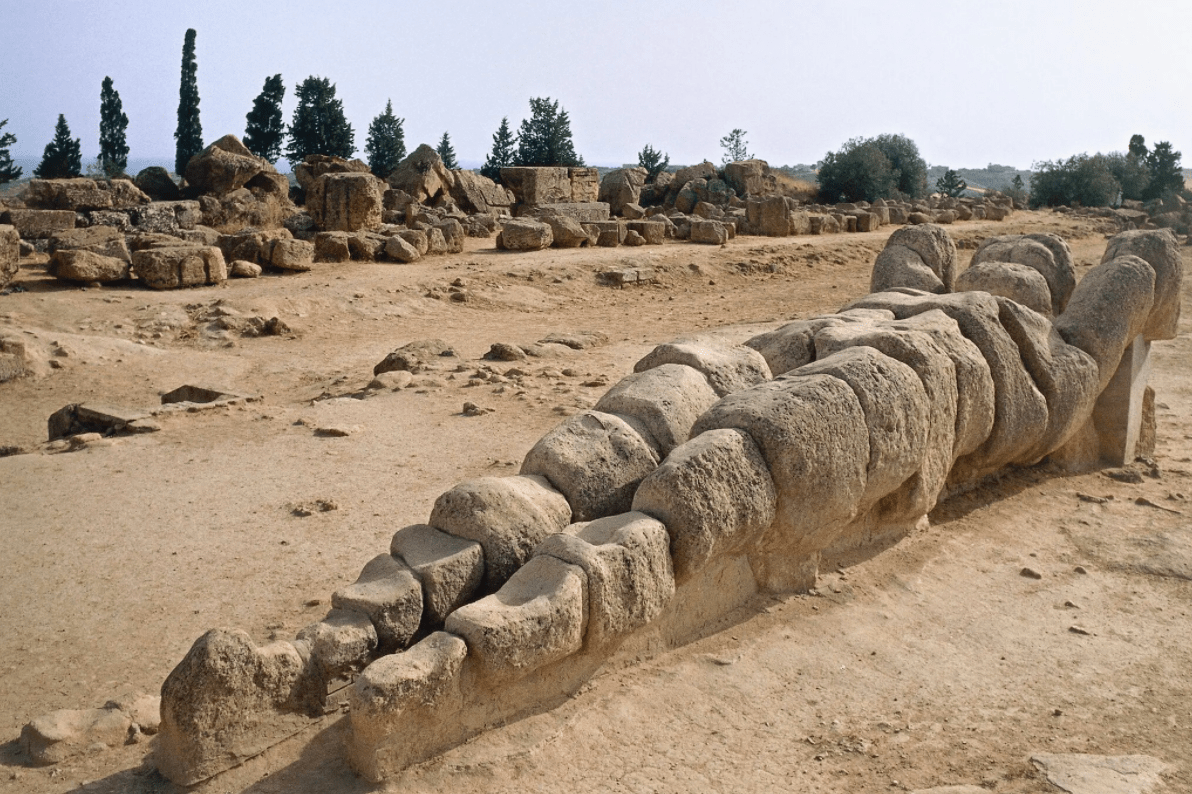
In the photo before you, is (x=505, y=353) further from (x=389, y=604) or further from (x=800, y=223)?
(x=800, y=223)

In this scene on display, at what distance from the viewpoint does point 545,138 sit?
30.6 meters

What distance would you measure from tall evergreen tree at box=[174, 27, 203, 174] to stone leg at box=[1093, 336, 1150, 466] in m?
26.3

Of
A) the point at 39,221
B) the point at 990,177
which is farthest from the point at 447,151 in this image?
the point at 990,177

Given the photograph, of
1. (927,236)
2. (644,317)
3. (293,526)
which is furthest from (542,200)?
(293,526)

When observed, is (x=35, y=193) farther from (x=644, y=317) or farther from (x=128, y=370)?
(x=644, y=317)

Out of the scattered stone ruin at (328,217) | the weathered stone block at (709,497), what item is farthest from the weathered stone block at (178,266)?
the weathered stone block at (709,497)

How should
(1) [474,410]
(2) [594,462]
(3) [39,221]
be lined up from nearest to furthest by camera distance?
1. (2) [594,462]
2. (1) [474,410]
3. (3) [39,221]

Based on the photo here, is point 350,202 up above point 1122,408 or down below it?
above

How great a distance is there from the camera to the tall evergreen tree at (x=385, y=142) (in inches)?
1202

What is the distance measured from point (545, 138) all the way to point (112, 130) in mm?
12518

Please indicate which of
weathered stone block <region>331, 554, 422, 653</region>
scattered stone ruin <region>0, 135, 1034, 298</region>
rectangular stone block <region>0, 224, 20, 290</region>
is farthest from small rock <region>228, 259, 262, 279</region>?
weathered stone block <region>331, 554, 422, 653</region>

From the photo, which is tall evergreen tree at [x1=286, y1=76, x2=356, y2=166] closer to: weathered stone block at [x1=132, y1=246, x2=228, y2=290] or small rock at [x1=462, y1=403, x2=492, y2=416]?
weathered stone block at [x1=132, y1=246, x2=228, y2=290]

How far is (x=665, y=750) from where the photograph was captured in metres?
3.65

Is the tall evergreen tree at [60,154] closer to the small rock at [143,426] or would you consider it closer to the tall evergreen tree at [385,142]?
the tall evergreen tree at [385,142]
